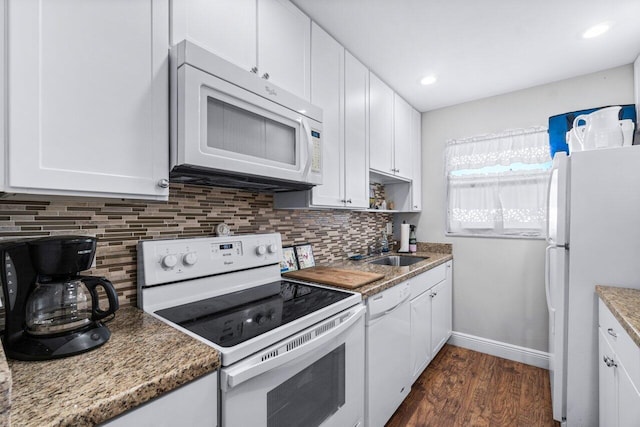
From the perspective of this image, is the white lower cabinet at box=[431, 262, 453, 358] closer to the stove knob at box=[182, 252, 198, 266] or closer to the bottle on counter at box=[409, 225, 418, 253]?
the bottle on counter at box=[409, 225, 418, 253]

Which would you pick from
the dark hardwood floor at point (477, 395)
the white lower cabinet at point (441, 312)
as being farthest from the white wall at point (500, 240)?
the dark hardwood floor at point (477, 395)

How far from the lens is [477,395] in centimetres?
215

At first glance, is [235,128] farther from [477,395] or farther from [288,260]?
[477,395]

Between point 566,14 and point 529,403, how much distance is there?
8.02ft

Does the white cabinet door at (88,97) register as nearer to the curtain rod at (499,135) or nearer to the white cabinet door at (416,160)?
the white cabinet door at (416,160)

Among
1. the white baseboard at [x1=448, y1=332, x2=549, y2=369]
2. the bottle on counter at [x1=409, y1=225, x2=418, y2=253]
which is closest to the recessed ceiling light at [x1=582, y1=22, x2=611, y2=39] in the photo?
the bottle on counter at [x1=409, y1=225, x2=418, y2=253]

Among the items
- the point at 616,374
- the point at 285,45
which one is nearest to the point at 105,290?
A: the point at 285,45

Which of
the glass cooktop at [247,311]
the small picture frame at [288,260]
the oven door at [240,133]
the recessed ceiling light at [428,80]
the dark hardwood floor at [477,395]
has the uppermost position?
the recessed ceiling light at [428,80]

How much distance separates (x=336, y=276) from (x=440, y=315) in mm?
1421

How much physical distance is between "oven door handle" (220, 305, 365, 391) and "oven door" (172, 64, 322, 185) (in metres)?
0.66

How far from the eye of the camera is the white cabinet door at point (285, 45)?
4.62ft

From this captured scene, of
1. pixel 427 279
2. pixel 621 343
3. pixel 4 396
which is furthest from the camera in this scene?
pixel 427 279

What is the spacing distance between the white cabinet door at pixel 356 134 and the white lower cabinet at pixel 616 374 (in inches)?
55.4

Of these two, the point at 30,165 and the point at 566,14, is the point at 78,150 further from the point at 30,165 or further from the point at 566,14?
the point at 566,14
